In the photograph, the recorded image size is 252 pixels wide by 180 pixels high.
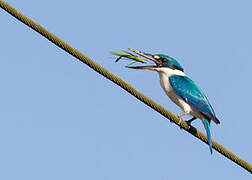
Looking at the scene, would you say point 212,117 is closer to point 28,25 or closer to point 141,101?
point 141,101

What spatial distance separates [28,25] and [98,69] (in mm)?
773

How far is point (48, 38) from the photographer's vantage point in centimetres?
497

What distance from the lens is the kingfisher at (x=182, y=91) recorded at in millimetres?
7667

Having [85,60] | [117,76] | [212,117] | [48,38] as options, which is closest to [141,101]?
[117,76]

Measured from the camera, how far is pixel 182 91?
782 cm

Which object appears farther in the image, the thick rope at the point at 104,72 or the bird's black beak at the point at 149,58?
the bird's black beak at the point at 149,58

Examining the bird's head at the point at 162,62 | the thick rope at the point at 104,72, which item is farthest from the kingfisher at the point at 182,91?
the thick rope at the point at 104,72

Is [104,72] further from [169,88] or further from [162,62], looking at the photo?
[162,62]

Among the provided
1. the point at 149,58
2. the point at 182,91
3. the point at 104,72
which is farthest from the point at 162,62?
the point at 104,72

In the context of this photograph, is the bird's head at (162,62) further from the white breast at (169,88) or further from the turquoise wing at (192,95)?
the turquoise wing at (192,95)

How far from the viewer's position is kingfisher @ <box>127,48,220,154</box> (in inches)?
302

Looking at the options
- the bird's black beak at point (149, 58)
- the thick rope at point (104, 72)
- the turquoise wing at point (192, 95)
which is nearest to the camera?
the thick rope at point (104, 72)

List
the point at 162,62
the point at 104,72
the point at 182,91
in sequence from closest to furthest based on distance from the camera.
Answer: the point at 104,72, the point at 182,91, the point at 162,62

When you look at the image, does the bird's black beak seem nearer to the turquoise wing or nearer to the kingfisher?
the kingfisher
